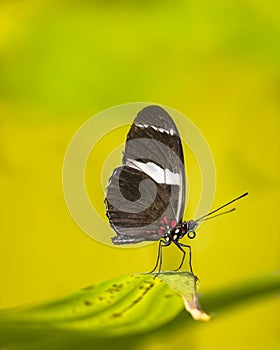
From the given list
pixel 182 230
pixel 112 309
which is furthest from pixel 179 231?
pixel 112 309

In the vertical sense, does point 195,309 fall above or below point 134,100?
below

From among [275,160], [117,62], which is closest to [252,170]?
[275,160]

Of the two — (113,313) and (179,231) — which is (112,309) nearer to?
(113,313)

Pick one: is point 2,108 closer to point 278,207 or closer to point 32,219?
point 32,219

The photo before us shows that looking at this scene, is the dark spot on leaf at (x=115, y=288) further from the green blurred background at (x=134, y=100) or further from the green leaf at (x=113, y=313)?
the green blurred background at (x=134, y=100)

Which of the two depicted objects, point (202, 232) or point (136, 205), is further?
point (202, 232)

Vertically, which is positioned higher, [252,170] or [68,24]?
[68,24]

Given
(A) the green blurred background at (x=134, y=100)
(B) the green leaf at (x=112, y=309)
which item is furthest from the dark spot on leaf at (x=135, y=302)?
(A) the green blurred background at (x=134, y=100)

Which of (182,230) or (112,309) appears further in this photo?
(182,230)
